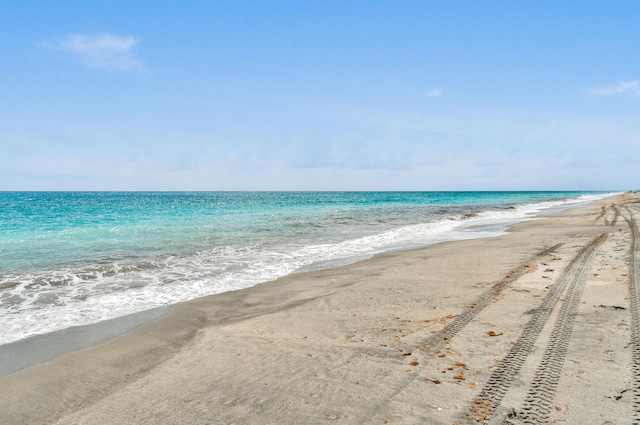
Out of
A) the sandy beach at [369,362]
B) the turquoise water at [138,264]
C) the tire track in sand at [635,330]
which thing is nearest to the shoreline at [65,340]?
the sandy beach at [369,362]

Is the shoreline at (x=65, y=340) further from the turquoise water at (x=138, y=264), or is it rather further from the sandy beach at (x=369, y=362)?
the turquoise water at (x=138, y=264)

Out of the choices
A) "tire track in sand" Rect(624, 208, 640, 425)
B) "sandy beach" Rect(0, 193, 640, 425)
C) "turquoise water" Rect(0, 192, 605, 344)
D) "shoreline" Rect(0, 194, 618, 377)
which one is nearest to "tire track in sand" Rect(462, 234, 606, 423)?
"sandy beach" Rect(0, 193, 640, 425)

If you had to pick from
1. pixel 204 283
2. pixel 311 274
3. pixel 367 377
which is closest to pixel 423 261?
pixel 311 274

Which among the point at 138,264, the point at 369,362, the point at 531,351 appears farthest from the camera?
the point at 138,264

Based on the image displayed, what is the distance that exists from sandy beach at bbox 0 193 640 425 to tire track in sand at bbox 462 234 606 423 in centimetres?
2

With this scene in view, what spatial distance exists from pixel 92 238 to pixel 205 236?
5.97 metres

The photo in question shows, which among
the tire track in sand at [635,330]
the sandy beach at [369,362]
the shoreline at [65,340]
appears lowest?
the shoreline at [65,340]

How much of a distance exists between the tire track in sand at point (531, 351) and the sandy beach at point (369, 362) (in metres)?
0.02

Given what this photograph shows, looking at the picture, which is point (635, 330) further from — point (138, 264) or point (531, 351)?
point (138, 264)

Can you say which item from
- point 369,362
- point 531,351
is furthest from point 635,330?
point 369,362

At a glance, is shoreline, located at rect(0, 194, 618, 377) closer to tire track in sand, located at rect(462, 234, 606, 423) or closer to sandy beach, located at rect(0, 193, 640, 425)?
sandy beach, located at rect(0, 193, 640, 425)

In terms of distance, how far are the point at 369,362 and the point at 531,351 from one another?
2.13 m

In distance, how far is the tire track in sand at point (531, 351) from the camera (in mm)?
4023

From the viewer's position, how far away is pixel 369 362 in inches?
207
